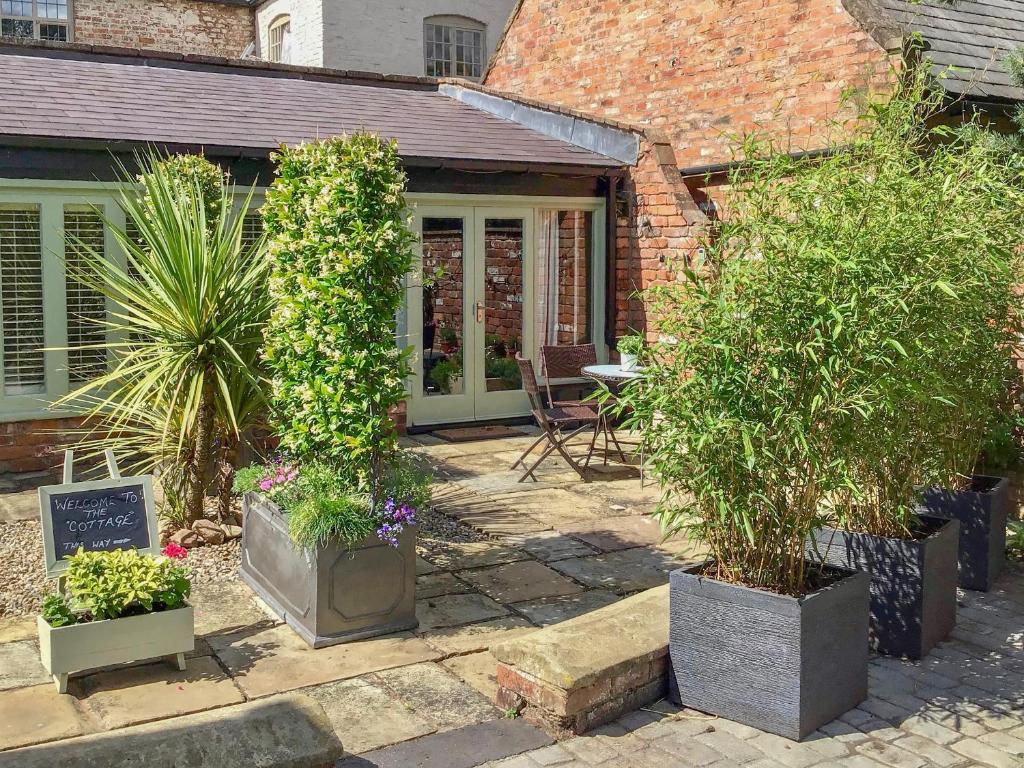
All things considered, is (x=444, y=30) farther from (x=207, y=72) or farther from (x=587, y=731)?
(x=587, y=731)

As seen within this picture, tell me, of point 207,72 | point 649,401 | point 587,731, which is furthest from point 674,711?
point 207,72

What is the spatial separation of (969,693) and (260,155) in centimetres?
662

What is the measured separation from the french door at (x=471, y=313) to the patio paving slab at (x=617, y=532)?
3.40 m

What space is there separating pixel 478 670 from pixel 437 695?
319mm

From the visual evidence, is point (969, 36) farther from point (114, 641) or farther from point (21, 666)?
point (21, 666)

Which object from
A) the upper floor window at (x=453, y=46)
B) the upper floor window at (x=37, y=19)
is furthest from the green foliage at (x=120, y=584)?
the upper floor window at (x=37, y=19)

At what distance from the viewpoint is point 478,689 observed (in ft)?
14.7

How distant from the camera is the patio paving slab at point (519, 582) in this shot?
5.66 metres

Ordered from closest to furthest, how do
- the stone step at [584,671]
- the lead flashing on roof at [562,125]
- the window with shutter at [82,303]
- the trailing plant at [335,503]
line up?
1. the stone step at [584,671]
2. the trailing plant at [335,503]
3. the window with shutter at [82,303]
4. the lead flashing on roof at [562,125]

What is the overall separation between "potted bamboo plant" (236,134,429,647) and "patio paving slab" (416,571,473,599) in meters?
0.47

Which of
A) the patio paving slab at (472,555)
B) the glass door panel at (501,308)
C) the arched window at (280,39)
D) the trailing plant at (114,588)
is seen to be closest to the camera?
the trailing plant at (114,588)

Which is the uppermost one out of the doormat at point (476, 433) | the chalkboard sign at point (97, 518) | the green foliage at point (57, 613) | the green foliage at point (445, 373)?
the green foliage at point (445, 373)

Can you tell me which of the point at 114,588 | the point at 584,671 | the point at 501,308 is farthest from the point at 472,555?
the point at 501,308

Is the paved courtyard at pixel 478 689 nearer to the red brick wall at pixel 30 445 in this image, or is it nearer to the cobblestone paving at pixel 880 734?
the cobblestone paving at pixel 880 734
